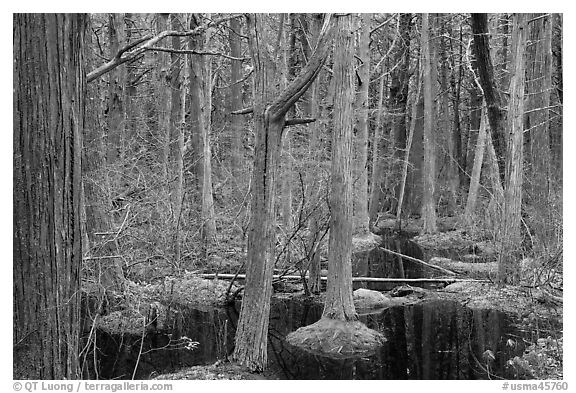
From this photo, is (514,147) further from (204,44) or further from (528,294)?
(204,44)

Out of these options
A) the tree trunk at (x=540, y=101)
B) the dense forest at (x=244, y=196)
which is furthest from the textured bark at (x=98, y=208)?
the tree trunk at (x=540, y=101)

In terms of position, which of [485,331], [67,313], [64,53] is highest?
[64,53]

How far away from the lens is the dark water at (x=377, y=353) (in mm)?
7496

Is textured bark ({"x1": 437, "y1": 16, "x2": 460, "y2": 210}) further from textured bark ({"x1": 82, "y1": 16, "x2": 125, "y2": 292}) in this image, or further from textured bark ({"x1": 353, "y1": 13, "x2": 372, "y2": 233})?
textured bark ({"x1": 82, "y1": 16, "x2": 125, "y2": 292})

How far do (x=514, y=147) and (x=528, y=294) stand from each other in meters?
2.80

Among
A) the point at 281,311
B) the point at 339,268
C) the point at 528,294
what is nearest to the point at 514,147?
the point at 528,294

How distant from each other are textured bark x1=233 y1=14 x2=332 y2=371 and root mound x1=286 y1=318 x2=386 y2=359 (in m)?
1.56

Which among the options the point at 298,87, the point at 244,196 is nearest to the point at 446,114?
the point at 244,196

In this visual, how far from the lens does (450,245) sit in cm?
1738

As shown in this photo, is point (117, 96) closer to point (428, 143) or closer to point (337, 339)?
point (337, 339)

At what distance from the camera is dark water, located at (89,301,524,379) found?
295 inches

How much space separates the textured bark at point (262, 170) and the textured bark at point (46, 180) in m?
3.56

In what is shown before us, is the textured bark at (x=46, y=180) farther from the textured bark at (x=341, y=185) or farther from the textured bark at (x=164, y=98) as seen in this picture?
the textured bark at (x=164, y=98)

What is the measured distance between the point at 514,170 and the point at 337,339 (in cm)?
508
